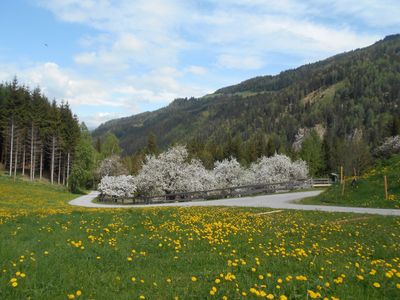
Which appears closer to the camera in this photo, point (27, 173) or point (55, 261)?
point (55, 261)

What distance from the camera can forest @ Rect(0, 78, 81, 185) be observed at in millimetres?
71812

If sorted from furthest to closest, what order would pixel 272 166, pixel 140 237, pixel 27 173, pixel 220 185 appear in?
pixel 27 173 < pixel 272 166 < pixel 220 185 < pixel 140 237

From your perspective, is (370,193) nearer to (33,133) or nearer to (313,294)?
(313,294)

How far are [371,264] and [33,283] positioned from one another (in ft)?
23.3

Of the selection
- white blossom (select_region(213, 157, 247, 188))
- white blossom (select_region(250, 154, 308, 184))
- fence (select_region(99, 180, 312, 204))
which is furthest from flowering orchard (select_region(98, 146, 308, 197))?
fence (select_region(99, 180, 312, 204))

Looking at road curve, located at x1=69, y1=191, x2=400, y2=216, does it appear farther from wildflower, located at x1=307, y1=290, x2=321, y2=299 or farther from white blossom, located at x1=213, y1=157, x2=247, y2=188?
white blossom, located at x1=213, y1=157, x2=247, y2=188

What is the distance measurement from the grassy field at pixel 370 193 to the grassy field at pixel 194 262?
11.1 m

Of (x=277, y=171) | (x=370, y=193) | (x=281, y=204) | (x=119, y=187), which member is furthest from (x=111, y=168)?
(x=370, y=193)

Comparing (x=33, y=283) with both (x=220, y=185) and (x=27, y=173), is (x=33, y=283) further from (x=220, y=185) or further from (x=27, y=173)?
(x=27, y=173)

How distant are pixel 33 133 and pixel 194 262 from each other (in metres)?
74.0

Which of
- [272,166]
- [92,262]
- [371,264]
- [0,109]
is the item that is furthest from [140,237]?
[0,109]

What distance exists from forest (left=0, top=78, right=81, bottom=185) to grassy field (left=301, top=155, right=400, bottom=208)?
58.2m

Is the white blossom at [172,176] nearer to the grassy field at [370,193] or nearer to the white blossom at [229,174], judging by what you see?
the white blossom at [229,174]

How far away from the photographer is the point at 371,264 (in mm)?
8000
